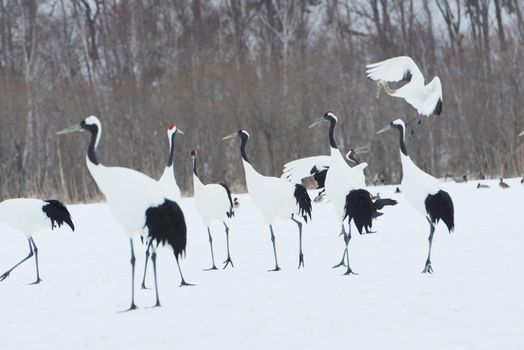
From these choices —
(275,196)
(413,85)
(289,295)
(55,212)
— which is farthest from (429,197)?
(55,212)

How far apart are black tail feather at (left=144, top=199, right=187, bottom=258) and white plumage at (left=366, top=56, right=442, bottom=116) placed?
18.6ft

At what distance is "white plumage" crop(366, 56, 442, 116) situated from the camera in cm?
1231

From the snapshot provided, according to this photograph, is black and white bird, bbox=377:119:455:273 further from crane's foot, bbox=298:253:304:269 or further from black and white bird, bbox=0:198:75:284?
black and white bird, bbox=0:198:75:284

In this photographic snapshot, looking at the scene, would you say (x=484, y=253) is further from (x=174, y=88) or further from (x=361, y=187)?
(x=174, y=88)

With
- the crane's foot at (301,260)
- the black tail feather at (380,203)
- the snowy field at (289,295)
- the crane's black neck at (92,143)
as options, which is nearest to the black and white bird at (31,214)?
the snowy field at (289,295)

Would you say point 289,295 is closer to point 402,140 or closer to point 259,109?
point 402,140

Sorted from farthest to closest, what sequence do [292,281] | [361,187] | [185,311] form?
1. [361,187]
2. [292,281]
3. [185,311]

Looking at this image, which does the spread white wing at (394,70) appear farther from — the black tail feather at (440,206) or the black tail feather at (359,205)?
the black tail feather at (440,206)

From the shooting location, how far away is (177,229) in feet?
24.3

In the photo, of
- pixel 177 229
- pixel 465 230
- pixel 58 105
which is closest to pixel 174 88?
pixel 58 105

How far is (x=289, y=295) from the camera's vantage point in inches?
301

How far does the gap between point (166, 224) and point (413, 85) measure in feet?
19.8

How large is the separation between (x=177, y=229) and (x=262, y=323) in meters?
1.38

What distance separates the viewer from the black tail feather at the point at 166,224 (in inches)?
289
